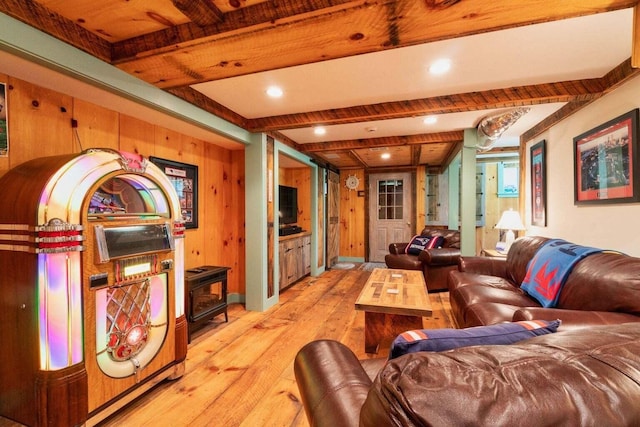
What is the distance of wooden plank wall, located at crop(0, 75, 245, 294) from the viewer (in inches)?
67.8

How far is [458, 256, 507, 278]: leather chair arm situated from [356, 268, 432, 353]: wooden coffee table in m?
0.92

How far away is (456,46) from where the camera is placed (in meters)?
1.83

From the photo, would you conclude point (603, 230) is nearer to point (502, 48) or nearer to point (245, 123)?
point (502, 48)

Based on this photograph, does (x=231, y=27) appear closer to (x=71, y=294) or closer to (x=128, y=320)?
(x=71, y=294)

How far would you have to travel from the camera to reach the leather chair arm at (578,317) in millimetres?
1333

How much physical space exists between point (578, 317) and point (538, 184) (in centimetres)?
273

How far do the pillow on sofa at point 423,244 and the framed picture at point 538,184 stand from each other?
128 centimetres

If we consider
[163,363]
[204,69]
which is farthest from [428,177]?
[163,363]

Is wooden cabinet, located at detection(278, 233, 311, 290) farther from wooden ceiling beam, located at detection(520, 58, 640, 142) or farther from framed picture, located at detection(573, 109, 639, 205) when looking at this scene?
wooden ceiling beam, located at detection(520, 58, 640, 142)

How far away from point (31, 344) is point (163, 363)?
74 centimetres

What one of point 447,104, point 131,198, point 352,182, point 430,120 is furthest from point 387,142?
point 131,198

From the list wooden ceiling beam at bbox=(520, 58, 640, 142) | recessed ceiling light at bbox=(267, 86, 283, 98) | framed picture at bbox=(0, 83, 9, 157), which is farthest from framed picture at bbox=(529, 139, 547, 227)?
framed picture at bbox=(0, 83, 9, 157)

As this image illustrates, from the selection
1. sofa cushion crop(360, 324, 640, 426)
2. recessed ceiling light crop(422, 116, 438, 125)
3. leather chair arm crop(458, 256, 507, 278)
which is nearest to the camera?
sofa cushion crop(360, 324, 640, 426)

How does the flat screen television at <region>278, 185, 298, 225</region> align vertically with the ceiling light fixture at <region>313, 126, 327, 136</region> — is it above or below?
below
